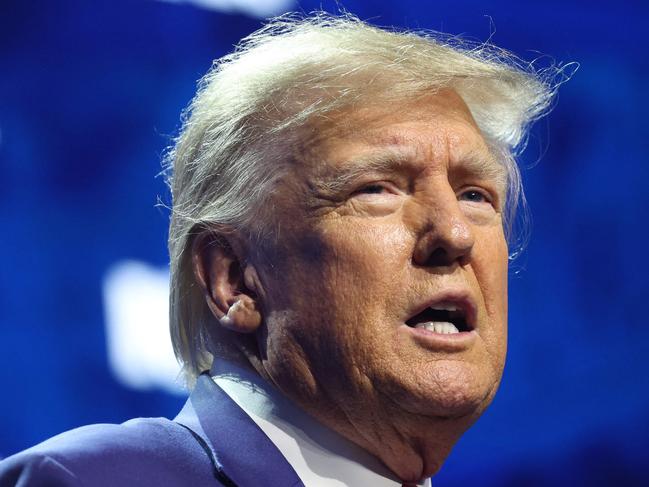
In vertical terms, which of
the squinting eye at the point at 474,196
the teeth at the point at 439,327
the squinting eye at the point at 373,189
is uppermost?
the squinting eye at the point at 474,196

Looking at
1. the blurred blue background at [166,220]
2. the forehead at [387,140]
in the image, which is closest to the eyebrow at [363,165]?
the forehead at [387,140]

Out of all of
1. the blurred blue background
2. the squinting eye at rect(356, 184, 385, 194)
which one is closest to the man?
the squinting eye at rect(356, 184, 385, 194)

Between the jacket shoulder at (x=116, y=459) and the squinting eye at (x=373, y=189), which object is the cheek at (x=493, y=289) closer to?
the squinting eye at (x=373, y=189)

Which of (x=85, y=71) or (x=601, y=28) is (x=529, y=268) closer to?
(x=601, y=28)

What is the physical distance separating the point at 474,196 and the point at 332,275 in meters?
0.37

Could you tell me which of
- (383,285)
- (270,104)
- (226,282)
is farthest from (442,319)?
(270,104)

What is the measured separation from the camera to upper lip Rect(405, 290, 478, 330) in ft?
5.99

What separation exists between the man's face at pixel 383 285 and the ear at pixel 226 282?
0.03 m

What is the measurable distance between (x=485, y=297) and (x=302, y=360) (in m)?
0.34

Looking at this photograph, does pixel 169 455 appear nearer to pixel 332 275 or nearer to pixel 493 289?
pixel 332 275

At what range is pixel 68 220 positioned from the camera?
2568 mm

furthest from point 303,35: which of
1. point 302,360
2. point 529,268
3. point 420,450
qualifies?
point 529,268

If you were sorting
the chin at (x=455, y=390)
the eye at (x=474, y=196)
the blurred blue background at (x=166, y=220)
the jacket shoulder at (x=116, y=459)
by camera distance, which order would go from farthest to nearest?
the blurred blue background at (x=166, y=220) < the eye at (x=474, y=196) < the chin at (x=455, y=390) < the jacket shoulder at (x=116, y=459)

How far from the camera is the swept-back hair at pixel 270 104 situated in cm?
198
